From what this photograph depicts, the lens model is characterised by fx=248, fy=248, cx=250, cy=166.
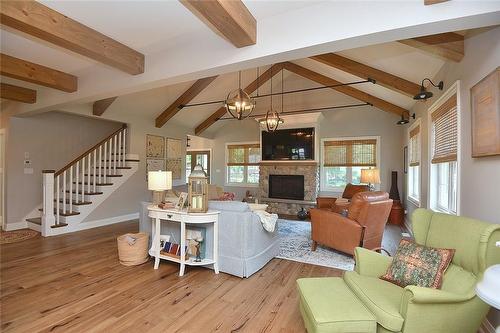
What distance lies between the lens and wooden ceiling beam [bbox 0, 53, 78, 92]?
3376 millimetres

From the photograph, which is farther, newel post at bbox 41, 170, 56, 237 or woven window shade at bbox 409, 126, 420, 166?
woven window shade at bbox 409, 126, 420, 166

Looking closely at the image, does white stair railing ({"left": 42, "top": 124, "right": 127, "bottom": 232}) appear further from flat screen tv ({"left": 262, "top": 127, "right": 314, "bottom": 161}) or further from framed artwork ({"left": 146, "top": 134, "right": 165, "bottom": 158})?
flat screen tv ({"left": 262, "top": 127, "right": 314, "bottom": 161})

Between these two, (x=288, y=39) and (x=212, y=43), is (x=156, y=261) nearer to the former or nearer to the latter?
(x=212, y=43)

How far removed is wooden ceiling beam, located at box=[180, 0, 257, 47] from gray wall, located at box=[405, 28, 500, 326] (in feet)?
6.74

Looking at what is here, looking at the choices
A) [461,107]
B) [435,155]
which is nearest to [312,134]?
[435,155]

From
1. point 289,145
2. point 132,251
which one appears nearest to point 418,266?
point 132,251

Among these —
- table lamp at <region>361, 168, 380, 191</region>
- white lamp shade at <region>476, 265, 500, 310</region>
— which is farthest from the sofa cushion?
table lamp at <region>361, 168, 380, 191</region>

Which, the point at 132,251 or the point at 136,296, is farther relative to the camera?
the point at 132,251

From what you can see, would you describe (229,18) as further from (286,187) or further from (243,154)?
(243,154)

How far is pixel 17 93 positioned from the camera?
14.7ft

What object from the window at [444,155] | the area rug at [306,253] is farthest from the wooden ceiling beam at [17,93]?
the window at [444,155]

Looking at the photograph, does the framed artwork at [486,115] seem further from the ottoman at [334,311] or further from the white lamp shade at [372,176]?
the white lamp shade at [372,176]

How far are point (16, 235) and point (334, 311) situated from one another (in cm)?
594

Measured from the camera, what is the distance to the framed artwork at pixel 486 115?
75.5 inches
